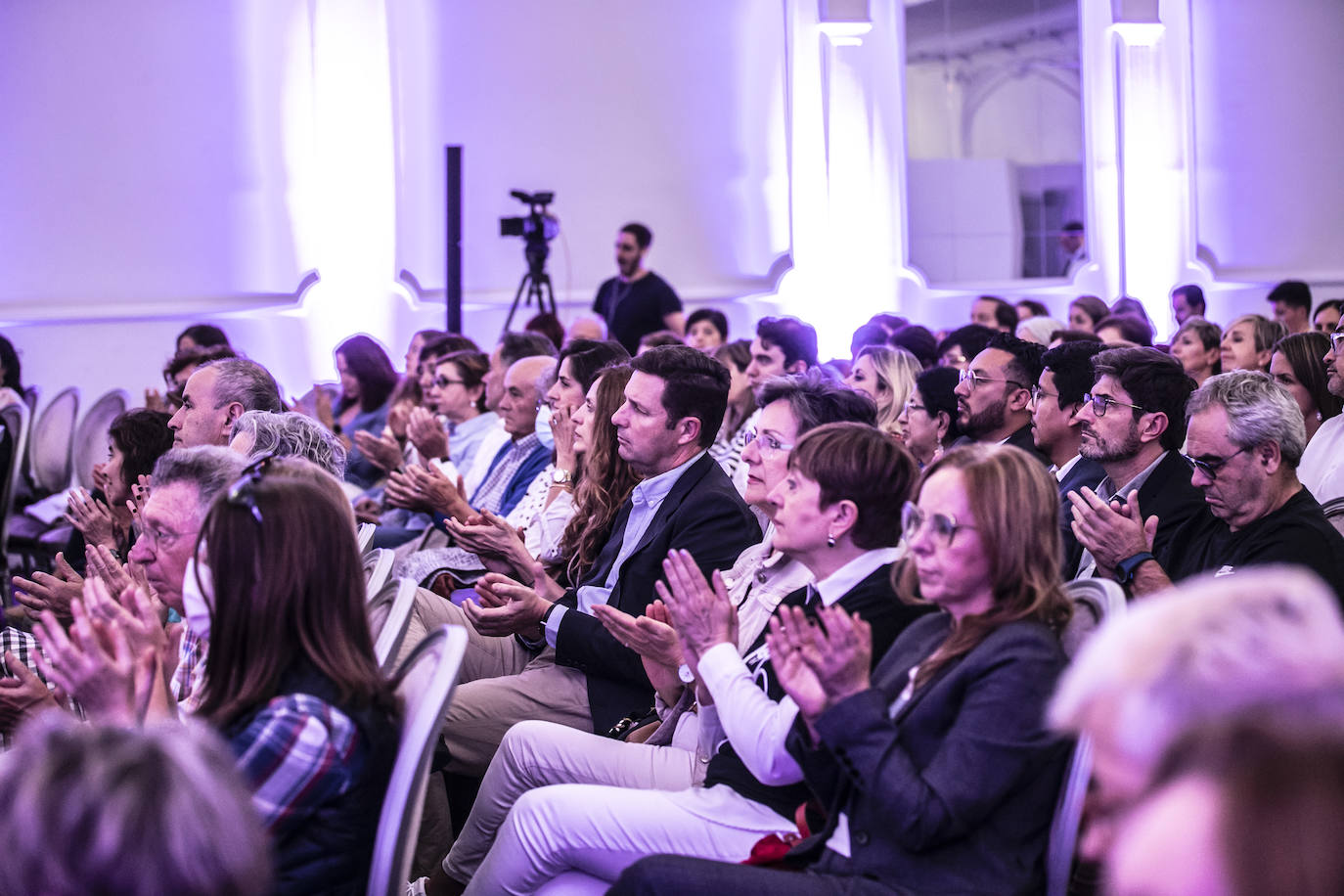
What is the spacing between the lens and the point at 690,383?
3.01 metres

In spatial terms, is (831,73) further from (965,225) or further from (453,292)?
(453,292)

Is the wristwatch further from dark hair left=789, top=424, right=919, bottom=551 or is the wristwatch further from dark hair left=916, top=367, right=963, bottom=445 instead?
dark hair left=916, top=367, right=963, bottom=445

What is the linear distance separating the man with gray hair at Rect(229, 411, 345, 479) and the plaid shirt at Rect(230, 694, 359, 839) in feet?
4.30

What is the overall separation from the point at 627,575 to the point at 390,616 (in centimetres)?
86

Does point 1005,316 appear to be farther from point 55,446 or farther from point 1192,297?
point 55,446

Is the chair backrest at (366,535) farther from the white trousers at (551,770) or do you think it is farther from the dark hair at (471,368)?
the dark hair at (471,368)

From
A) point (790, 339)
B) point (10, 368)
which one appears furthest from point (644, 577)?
point (10, 368)

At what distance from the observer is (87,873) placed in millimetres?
1012

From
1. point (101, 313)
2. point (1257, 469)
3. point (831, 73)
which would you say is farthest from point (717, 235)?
point (1257, 469)

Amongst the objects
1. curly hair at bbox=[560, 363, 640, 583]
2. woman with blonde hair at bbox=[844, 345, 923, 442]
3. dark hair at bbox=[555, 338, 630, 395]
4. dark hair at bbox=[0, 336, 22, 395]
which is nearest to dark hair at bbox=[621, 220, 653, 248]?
dark hair at bbox=[0, 336, 22, 395]

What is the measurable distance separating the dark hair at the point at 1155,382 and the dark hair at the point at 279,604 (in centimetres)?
193

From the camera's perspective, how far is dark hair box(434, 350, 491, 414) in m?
5.15

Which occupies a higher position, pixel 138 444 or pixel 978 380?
pixel 978 380

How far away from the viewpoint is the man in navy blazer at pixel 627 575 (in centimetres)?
276
